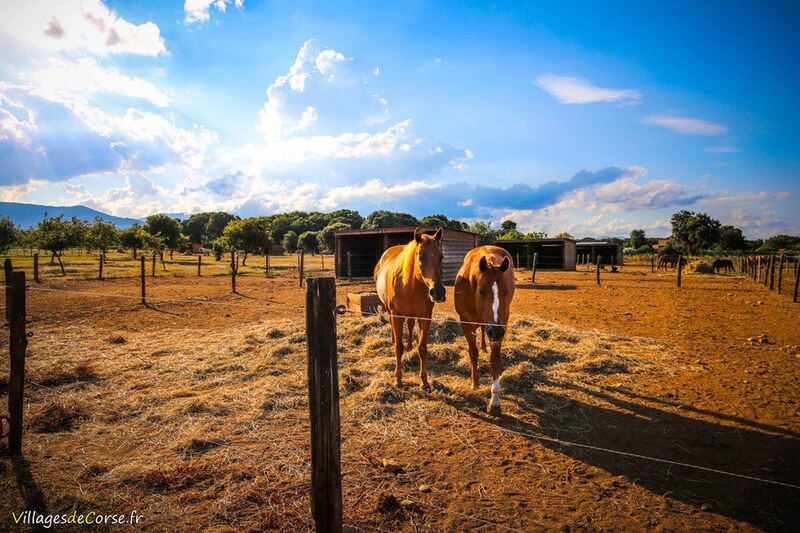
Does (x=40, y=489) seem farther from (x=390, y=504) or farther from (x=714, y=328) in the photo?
(x=714, y=328)

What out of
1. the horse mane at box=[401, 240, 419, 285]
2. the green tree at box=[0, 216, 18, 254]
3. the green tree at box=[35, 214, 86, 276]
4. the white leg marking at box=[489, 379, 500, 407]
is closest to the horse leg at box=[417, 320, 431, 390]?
the horse mane at box=[401, 240, 419, 285]

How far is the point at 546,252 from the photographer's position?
4038 cm

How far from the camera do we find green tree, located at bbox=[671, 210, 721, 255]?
50.7 m

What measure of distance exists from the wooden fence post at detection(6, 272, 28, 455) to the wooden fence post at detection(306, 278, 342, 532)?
381 centimetres

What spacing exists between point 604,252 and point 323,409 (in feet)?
177

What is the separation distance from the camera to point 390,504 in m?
3.04

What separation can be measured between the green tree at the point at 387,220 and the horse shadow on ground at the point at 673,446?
73.2 meters

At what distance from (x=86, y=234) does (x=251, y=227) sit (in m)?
15.0

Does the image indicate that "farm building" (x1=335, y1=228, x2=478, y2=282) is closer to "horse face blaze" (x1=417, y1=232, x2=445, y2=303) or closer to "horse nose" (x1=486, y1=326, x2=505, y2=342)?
"horse face blaze" (x1=417, y1=232, x2=445, y2=303)

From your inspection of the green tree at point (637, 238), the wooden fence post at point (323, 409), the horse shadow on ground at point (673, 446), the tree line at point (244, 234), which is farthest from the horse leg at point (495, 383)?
the green tree at point (637, 238)

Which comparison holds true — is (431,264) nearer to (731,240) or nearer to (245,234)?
(245,234)

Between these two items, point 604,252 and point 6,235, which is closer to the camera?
point 6,235

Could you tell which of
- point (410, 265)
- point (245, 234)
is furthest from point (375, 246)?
point (245, 234)

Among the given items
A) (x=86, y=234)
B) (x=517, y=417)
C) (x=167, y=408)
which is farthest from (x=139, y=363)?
(x=86, y=234)
